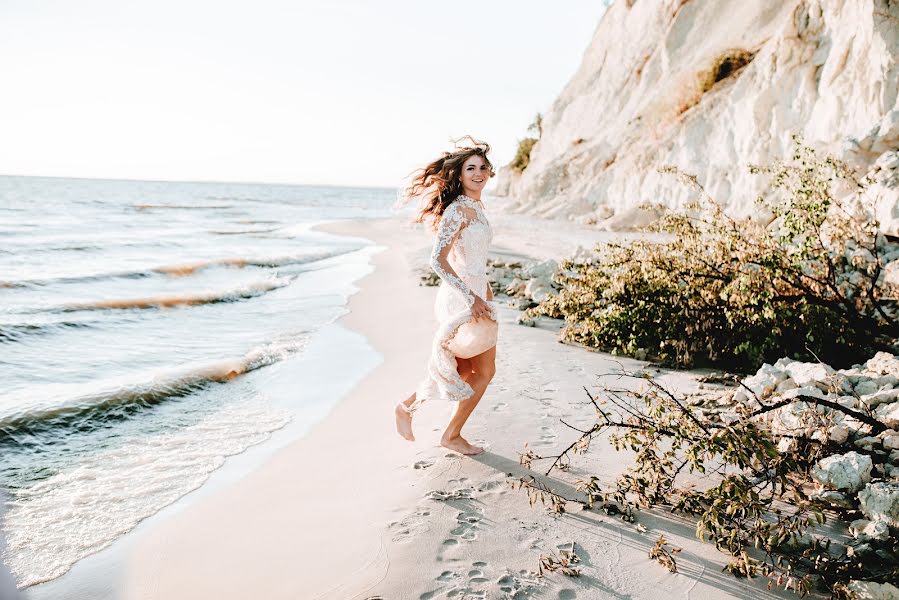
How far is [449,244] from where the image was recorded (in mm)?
4148

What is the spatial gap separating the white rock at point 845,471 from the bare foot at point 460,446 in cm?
205

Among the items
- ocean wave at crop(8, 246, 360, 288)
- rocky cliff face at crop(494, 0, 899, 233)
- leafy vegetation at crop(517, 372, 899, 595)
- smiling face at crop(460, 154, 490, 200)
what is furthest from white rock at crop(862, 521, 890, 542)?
ocean wave at crop(8, 246, 360, 288)

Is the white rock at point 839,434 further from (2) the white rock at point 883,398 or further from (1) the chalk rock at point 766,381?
(1) the chalk rock at point 766,381

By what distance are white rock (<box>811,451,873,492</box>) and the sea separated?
3869 millimetres

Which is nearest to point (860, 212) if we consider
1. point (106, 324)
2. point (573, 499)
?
point (573, 499)

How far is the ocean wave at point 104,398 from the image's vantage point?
5516 mm

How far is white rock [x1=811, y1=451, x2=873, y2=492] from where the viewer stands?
128 inches

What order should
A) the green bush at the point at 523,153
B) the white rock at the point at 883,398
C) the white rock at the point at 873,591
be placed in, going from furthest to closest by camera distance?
the green bush at the point at 523,153, the white rock at the point at 883,398, the white rock at the point at 873,591

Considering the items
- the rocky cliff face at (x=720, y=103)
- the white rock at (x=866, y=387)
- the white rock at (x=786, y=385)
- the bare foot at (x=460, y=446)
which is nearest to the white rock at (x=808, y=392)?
the white rock at (x=786, y=385)

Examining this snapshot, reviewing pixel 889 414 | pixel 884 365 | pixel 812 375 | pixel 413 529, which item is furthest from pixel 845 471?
pixel 413 529

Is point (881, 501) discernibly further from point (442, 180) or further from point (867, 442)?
point (442, 180)

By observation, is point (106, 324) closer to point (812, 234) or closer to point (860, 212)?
point (812, 234)

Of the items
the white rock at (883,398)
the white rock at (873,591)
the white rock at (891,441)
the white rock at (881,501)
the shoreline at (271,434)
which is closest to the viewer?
the white rock at (873,591)

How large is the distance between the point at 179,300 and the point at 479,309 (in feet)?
32.3
